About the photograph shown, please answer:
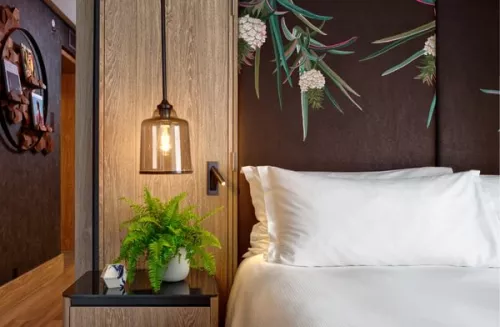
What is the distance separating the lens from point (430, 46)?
2494mm

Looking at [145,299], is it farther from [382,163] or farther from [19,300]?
[19,300]

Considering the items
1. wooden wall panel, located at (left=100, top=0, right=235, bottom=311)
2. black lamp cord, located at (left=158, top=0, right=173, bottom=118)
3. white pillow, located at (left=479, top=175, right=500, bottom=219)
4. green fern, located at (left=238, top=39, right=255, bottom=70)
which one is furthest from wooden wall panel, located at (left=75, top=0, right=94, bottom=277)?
white pillow, located at (left=479, top=175, right=500, bottom=219)

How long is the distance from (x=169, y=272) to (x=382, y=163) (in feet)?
3.66

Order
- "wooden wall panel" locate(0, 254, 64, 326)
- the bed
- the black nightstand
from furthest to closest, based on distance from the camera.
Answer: "wooden wall panel" locate(0, 254, 64, 326) → the black nightstand → the bed

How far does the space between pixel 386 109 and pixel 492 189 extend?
597 mm

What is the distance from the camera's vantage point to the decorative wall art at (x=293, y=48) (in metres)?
2.44

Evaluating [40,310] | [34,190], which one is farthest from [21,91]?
[40,310]

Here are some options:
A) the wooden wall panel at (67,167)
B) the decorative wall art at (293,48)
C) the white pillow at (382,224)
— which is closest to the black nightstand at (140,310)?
the white pillow at (382,224)

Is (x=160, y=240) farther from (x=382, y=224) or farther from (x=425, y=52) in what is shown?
(x=425, y=52)

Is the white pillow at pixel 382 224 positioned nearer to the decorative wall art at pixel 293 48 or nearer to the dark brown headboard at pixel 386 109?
the dark brown headboard at pixel 386 109

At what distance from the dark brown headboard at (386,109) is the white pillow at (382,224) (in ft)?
1.44

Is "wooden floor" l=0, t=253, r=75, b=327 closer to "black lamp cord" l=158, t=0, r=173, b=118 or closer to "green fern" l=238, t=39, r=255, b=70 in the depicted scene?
"black lamp cord" l=158, t=0, r=173, b=118

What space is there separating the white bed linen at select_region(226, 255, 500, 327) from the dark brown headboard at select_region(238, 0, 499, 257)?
25.5 inches

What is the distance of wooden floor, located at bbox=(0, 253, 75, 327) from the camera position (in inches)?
131
